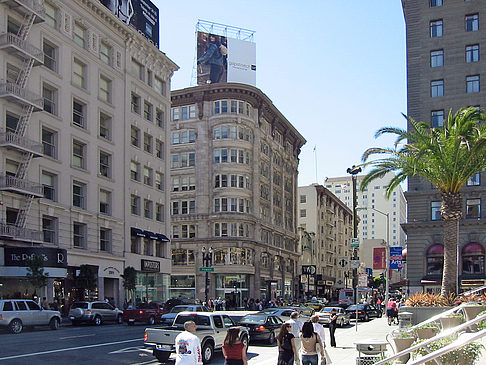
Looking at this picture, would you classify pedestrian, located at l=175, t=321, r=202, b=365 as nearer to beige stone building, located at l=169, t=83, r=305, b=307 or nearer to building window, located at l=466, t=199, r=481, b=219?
building window, located at l=466, t=199, r=481, b=219

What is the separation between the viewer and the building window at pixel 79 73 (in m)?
47.5

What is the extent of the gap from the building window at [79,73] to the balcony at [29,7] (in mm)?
5512

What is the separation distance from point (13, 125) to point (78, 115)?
7372 millimetres

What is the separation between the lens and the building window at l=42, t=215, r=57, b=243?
4297cm

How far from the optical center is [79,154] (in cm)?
4788

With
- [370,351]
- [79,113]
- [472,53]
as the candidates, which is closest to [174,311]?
[370,351]

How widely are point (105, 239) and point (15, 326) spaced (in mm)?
20841

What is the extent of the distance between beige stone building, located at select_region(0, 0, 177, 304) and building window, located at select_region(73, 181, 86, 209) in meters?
0.09

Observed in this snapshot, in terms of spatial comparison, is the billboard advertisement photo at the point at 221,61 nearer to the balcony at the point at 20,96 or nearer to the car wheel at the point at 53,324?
the balcony at the point at 20,96

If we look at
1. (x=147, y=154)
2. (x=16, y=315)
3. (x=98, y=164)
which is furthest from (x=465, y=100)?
(x=16, y=315)

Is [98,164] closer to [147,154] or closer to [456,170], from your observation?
[147,154]

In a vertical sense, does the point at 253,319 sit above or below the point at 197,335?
below

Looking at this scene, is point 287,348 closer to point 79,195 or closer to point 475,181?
point 79,195

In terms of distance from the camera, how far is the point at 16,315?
97.8 ft
